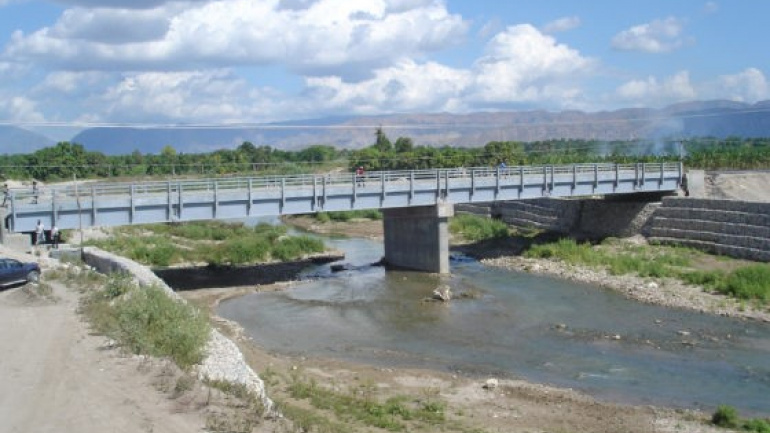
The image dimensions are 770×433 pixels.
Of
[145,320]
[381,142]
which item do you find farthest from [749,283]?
[381,142]

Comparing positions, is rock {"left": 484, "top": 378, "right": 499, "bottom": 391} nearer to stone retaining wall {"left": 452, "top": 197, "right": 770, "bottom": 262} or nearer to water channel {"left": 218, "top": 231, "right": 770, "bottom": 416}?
water channel {"left": 218, "top": 231, "right": 770, "bottom": 416}

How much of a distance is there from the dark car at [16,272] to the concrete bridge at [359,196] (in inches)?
254

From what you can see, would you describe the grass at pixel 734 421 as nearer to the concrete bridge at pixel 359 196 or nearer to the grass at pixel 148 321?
the grass at pixel 148 321

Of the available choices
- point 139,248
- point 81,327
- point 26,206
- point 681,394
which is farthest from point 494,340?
point 139,248

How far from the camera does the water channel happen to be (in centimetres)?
2381

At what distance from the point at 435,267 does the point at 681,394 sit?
904 inches

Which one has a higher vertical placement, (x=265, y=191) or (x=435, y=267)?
(x=265, y=191)

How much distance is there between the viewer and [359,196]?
4262cm

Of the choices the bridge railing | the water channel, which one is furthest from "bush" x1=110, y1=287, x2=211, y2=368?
the bridge railing

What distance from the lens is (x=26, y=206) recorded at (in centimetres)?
3409

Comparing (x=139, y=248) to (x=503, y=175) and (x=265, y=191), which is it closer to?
(x=265, y=191)

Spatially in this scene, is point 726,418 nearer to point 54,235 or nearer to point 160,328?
point 160,328

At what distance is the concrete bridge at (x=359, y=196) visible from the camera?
35.4 metres

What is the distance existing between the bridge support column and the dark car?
22111 millimetres
